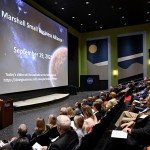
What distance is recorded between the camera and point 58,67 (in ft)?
41.1

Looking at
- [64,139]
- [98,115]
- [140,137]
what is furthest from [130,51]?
[64,139]

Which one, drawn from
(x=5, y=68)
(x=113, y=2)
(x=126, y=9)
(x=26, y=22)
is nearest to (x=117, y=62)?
(x=126, y=9)

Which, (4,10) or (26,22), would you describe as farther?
(26,22)

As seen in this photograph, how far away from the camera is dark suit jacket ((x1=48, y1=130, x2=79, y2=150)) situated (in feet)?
6.82

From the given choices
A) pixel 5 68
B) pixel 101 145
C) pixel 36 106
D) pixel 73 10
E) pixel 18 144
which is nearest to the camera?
pixel 18 144

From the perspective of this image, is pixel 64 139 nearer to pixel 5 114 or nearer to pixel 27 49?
pixel 5 114

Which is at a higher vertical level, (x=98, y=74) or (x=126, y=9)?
(x=126, y=9)

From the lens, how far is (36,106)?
8.70 meters

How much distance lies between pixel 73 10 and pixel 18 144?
35.9 feet

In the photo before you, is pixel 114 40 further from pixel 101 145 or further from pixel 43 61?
pixel 101 145

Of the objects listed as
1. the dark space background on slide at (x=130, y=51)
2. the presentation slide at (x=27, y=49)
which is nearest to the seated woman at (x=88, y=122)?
the presentation slide at (x=27, y=49)

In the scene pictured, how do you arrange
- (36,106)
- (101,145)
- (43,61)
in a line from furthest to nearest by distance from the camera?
1. (43,61)
2. (36,106)
3. (101,145)

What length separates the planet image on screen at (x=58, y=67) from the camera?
461 inches

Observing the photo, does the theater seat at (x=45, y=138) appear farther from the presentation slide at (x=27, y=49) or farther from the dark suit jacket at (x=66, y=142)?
the presentation slide at (x=27, y=49)
